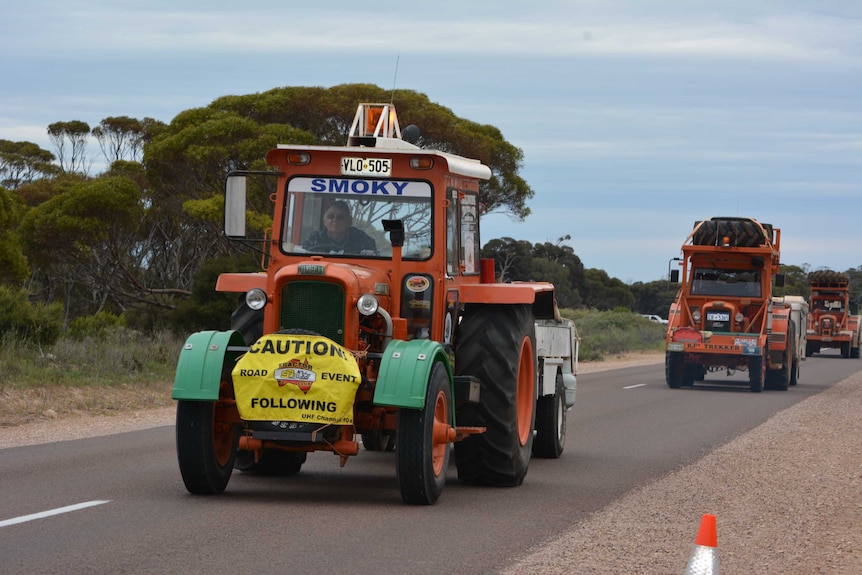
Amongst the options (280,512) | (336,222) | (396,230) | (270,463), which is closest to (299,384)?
(280,512)

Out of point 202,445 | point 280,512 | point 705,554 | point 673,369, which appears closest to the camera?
point 705,554

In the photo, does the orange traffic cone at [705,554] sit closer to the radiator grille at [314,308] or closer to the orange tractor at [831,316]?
the radiator grille at [314,308]

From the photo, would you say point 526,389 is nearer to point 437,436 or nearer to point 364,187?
point 437,436

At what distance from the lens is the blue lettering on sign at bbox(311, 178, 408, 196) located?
10.8 meters

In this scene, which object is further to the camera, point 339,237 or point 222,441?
point 339,237

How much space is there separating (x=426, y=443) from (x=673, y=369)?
20.0 m

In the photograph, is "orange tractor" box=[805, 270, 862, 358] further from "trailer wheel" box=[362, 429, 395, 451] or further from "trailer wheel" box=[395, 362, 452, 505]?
"trailer wheel" box=[395, 362, 452, 505]

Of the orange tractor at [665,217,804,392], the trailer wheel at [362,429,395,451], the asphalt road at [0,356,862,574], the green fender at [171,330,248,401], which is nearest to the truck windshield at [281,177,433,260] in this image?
the green fender at [171,330,248,401]

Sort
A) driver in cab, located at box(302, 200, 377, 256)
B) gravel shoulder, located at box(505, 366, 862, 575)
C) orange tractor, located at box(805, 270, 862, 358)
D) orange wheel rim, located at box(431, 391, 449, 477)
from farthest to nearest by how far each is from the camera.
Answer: orange tractor, located at box(805, 270, 862, 358) < driver in cab, located at box(302, 200, 377, 256) < orange wheel rim, located at box(431, 391, 449, 477) < gravel shoulder, located at box(505, 366, 862, 575)

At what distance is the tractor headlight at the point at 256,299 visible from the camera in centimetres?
1009

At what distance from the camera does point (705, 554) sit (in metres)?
5.30

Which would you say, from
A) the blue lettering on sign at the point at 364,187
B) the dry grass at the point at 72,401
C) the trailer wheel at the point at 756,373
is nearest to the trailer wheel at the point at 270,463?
the blue lettering on sign at the point at 364,187

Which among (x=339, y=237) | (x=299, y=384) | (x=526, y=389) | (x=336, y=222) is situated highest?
(x=336, y=222)

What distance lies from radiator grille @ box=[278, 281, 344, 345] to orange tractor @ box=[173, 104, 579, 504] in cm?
1
